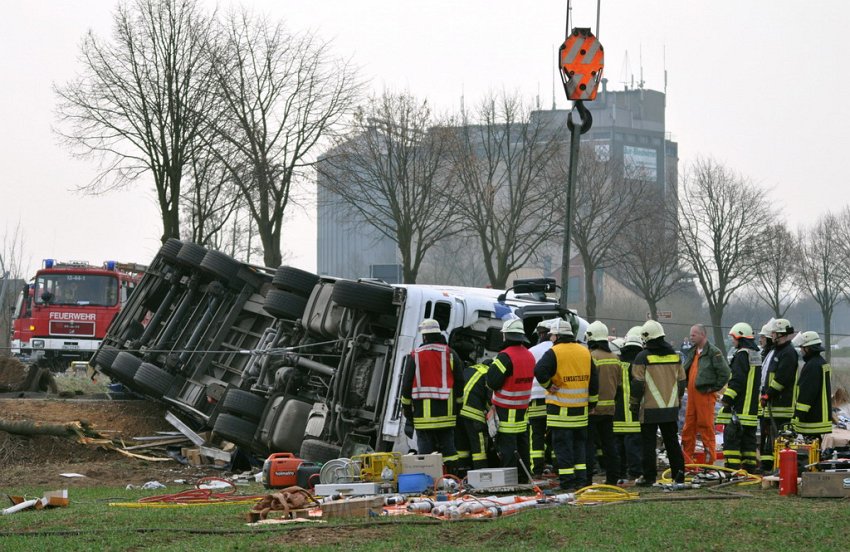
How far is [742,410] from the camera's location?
1374cm

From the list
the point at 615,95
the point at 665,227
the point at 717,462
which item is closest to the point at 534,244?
the point at 665,227

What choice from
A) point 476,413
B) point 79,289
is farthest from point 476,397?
point 79,289

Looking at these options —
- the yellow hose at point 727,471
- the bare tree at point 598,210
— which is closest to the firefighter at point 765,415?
the yellow hose at point 727,471

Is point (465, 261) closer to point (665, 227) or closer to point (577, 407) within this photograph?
point (665, 227)

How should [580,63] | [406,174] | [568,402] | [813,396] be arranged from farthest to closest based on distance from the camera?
[406,174], [580,63], [813,396], [568,402]

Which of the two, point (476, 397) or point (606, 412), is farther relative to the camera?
point (606, 412)

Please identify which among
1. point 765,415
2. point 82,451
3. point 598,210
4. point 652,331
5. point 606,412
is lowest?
point 82,451

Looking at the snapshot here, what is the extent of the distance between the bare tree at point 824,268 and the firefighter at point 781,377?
32208 mm

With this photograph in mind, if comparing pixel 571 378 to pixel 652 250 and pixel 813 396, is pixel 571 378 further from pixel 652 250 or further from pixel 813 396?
pixel 652 250

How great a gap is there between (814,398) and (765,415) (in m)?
1.80

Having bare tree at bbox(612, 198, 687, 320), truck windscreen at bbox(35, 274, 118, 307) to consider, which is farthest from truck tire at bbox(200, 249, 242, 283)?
bare tree at bbox(612, 198, 687, 320)

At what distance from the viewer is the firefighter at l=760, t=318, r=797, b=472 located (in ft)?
43.1

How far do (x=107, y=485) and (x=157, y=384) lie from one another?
2648 mm

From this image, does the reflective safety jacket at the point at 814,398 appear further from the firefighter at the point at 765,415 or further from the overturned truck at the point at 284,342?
the overturned truck at the point at 284,342
